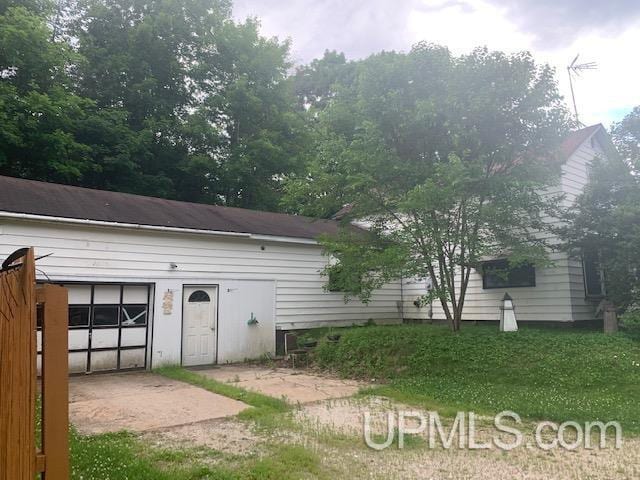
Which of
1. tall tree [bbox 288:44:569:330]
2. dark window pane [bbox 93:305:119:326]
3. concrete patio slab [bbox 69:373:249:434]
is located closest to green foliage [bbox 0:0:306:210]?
dark window pane [bbox 93:305:119:326]

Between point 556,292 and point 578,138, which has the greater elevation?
point 578,138

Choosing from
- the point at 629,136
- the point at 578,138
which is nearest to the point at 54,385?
the point at 629,136

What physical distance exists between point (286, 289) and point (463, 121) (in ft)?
20.5

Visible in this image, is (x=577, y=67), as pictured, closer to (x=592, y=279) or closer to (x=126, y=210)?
(x=592, y=279)

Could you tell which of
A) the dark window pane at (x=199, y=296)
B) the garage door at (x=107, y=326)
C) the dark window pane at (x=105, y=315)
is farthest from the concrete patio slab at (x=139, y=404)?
the dark window pane at (x=199, y=296)

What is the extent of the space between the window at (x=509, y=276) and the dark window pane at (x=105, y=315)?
8.81 m

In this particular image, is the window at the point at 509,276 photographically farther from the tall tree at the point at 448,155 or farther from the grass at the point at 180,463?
the grass at the point at 180,463

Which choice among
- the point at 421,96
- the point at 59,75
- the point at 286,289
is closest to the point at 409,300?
the point at 286,289

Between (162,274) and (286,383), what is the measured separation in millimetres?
3963

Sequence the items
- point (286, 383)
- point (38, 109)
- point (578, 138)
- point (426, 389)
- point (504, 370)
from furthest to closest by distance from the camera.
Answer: point (38, 109) → point (578, 138) → point (286, 383) → point (504, 370) → point (426, 389)

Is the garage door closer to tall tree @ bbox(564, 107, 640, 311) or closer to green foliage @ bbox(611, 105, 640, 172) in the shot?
tall tree @ bbox(564, 107, 640, 311)

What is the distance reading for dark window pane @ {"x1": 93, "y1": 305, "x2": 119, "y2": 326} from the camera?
992 cm

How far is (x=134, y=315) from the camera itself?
1045cm

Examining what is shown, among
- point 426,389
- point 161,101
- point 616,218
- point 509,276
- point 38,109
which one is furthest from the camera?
point 161,101
